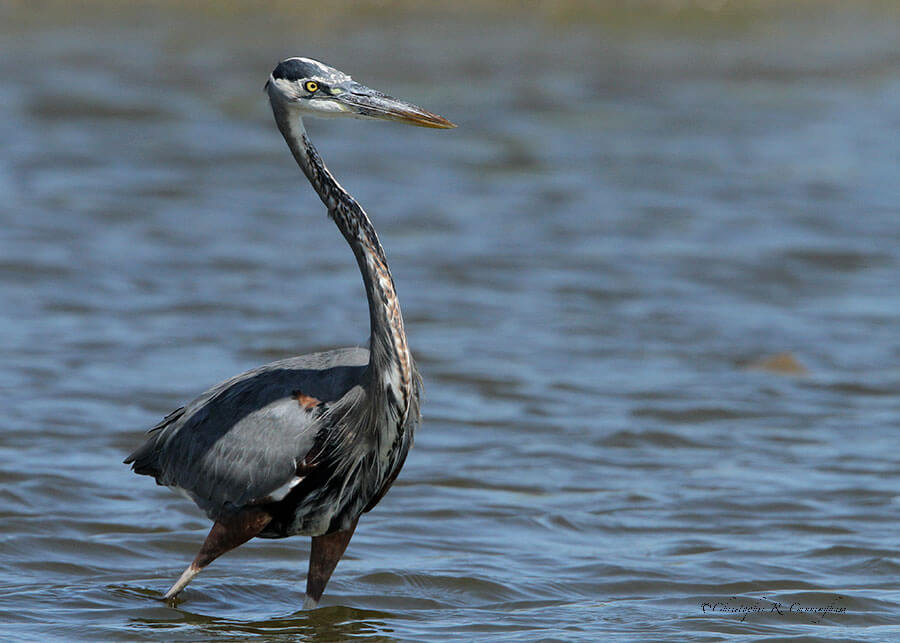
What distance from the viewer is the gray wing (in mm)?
6254

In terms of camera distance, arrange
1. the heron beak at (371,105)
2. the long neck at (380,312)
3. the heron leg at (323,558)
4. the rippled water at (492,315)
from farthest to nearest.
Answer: the rippled water at (492,315) → the heron leg at (323,558) → the heron beak at (371,105) → the long neck at (380,312)

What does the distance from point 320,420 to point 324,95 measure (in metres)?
1.34

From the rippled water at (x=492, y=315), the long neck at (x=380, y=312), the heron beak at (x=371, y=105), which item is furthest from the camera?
the rippled water at (x=492, y=315)

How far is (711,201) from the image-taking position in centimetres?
1623

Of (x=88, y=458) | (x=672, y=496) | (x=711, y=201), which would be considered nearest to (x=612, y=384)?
(x=672, y=496)

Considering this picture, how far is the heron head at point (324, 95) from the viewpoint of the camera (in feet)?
20.8

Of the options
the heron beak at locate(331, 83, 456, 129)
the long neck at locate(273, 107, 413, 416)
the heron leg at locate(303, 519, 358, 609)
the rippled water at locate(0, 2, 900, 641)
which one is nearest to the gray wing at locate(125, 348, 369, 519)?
the long neck at locate(273, 107, 413, 416)

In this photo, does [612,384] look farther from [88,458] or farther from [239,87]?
[239,87]

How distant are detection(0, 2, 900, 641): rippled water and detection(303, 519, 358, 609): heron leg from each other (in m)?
0.18

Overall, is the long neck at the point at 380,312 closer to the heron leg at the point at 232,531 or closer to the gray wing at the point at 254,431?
the gray wing at the point at 254,431

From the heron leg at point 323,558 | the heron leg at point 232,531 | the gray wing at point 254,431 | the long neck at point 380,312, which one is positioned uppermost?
the long neck at point 380,312

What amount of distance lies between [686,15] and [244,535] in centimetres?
2150

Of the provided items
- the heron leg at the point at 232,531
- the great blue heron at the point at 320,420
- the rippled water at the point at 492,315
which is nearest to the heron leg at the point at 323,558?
the great blue heron at the point at 320,420

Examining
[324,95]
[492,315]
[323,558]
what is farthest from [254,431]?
[492,315]
